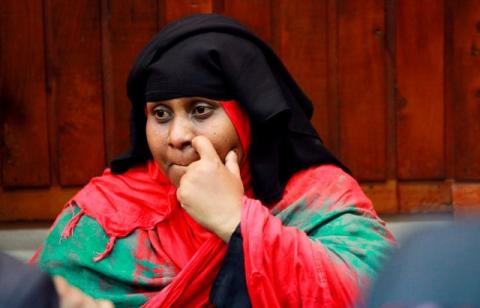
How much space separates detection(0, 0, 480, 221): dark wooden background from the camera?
392cm

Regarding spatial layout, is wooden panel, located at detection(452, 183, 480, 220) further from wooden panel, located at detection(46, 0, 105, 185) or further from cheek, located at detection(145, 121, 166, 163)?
cheek, located at detection(145, 121, 166, 163)

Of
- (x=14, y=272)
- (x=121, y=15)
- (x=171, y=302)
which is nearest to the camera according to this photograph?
(x=14, y=272)

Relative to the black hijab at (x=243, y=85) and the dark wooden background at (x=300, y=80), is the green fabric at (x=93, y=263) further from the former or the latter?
the dark wooden background at (x=300, y=80)

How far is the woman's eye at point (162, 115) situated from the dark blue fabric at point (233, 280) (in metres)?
0.44

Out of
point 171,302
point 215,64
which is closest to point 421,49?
point 215,64

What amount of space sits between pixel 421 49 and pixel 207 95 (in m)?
1.37

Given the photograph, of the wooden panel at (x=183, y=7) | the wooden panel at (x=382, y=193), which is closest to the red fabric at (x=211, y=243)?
the wooden panel at (x=183, y=7)

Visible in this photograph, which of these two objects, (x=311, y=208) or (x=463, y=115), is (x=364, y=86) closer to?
(x=463, y=115)

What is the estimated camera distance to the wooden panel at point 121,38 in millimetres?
3908

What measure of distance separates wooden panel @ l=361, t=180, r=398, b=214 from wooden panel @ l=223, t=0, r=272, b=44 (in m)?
0.71

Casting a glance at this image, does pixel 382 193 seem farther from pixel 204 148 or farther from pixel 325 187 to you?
pixel 204 148

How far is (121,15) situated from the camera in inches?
154

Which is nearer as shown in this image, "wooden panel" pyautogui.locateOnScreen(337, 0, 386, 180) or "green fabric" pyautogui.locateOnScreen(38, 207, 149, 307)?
"green fabric" pyautogui.locateOnScreen(38, 207, 149, 307)

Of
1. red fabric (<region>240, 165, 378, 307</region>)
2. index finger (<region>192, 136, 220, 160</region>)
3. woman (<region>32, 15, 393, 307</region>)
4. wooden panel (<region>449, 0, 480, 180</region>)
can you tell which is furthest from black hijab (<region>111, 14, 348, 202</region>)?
wooden panel (<region>449, 0, 480, 180</region>)
